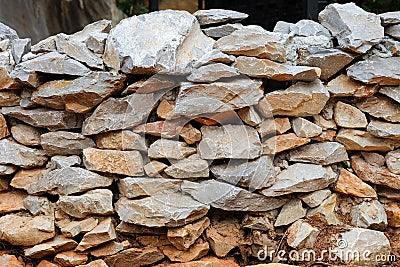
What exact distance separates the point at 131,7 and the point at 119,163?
399cm

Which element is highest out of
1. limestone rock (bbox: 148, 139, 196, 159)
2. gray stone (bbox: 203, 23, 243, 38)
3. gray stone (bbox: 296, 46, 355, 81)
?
gray stone (bbox: 203, 23, 243, 38)

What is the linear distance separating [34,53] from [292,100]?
60.1 inches

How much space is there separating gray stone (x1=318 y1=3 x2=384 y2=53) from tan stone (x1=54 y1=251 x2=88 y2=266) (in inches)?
73.5

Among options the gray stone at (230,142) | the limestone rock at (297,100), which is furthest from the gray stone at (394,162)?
the gray stone at (230,142)

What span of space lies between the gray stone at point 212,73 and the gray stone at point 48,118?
2.44 ft

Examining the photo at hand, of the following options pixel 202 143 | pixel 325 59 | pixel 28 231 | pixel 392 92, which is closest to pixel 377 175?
pixel 392 92

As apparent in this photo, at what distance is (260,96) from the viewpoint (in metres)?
2.75

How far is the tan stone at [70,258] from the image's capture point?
2.71 metres

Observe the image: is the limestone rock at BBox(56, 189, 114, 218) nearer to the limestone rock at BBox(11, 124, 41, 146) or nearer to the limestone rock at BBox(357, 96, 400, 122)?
the limestone rock at BBox(11, 124, 41, 146)

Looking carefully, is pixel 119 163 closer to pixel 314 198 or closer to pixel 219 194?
pixel 219 194

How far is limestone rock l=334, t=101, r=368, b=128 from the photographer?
9.44 ft

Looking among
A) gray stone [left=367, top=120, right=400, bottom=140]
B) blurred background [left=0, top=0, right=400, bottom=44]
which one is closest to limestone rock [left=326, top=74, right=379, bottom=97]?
gray stone [left=367, top=120, right=400, bottom=140]

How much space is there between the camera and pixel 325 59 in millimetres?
2812

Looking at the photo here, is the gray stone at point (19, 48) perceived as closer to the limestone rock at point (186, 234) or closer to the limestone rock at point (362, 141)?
the limestone rock at point (186, 234)
